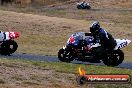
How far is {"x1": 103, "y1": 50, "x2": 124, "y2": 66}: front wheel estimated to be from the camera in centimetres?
2125

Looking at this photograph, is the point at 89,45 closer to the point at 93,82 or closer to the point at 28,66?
the point at 28,66

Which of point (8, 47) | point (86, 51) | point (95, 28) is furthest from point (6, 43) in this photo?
point (95, 28)

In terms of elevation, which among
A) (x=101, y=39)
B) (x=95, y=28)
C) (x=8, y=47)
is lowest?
(x=8, y=47)

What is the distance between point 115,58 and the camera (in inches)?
839

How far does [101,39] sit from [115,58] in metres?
1.08

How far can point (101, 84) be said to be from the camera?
1470 cm

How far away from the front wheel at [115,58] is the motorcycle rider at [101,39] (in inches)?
10.2

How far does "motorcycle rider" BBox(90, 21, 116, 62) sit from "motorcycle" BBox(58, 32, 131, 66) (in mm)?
144

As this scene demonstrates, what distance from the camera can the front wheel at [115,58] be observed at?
21.2 metres

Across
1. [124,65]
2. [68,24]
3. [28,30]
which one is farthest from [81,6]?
[124,65]

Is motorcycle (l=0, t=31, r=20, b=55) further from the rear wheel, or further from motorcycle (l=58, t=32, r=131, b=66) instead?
motorcycle (l=58, t=32, r=131, b=66)

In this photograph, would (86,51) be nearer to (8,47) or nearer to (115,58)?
(115,58)

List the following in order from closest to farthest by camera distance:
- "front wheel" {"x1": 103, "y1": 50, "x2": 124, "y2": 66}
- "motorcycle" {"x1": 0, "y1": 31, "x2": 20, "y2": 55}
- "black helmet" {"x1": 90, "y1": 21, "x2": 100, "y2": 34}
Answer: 1. "black helmet" {"x1": 90, "y1": 21, "x2": 100, "y2": 34}
2. "front wheel" {"x1": 103, "y1": 50, "x2": 124, "y2": 66}
3. "motorcycle" {"x1": 0, "y1": 31, "x2": 20, "y2": 55}

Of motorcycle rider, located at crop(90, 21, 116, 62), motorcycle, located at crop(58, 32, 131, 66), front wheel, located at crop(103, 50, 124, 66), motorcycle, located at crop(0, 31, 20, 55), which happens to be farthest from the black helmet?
motorcycle, located at crop(0, 31, 20, 55)
